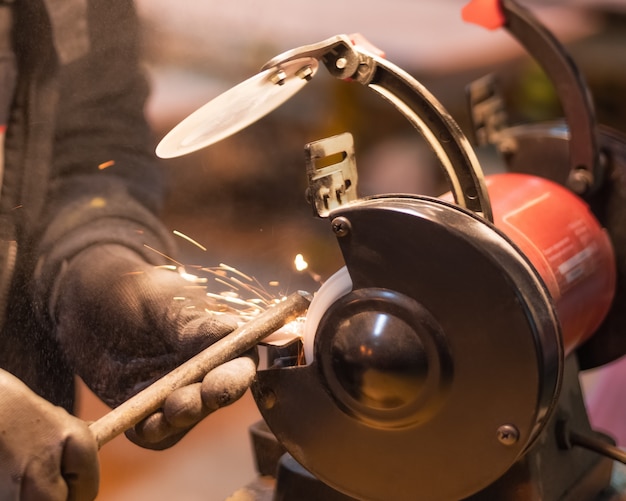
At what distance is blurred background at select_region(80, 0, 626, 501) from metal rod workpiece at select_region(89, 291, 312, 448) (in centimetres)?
7

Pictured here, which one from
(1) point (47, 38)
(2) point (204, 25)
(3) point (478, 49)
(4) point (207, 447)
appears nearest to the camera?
(1) point (47, 38)

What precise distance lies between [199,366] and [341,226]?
0.56 feet

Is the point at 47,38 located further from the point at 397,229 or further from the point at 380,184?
the point at 380,184

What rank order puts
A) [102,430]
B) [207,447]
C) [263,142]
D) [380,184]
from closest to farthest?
[102,430] < [263,142] < [207,447] < [380,184]

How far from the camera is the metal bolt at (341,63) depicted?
717 millimetres

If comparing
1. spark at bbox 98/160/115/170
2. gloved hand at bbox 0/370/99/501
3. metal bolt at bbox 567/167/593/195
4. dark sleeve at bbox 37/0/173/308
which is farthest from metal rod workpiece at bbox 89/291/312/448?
metal bolt at bbox 567/167/593/195

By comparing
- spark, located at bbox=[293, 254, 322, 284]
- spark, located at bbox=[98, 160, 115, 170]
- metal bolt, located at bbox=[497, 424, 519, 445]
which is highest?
spark, located at bbox=[98, 160, 115, 170]

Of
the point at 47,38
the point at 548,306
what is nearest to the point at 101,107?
the point at 47,38

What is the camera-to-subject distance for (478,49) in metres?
2.26

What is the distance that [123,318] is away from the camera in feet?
2.68

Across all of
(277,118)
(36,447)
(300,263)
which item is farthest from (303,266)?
(277,118)

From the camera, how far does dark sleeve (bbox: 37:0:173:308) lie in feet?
2.66

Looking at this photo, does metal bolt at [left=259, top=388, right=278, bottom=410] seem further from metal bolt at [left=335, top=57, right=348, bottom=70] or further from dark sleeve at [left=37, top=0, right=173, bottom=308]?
metal bolt at [left=335, top=57, right=348, bottom=70]

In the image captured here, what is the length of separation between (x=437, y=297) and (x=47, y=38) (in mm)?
480
